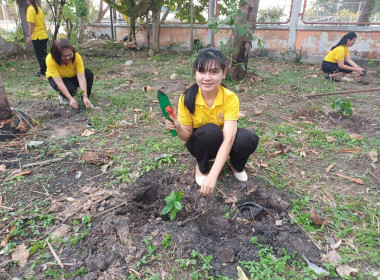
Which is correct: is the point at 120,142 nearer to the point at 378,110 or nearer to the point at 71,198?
the point at 71,198

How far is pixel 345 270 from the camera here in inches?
60.6

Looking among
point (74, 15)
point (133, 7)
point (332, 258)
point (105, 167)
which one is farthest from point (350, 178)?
point (74, 15)

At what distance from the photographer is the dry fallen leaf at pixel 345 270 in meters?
1.52

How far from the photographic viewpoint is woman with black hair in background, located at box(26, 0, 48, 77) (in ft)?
17.4

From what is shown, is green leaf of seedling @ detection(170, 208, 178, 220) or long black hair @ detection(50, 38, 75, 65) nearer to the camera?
green leaf of seedling @ detection(170, 208, 178, 220)

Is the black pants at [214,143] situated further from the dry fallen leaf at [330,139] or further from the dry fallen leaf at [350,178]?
the dry fallen leaf at [330,139]

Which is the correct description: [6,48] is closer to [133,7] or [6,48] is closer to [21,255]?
[133,7]

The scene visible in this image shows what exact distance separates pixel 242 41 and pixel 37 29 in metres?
4.10

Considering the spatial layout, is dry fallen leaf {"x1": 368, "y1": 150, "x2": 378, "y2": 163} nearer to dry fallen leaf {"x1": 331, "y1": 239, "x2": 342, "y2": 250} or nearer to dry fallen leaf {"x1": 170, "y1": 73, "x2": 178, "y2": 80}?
dry fallen leaf {"x1": 331, "y1": 239, "x2": 342, "y2": 250}

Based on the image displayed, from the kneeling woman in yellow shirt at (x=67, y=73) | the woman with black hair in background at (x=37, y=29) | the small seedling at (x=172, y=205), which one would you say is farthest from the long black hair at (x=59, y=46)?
the small seedling at (x=172, y=205)

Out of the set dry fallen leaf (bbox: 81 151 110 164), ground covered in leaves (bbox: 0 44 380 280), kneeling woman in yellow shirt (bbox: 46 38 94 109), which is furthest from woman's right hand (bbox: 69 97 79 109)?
dry fallen leaf (bbox: 81 151 110 164)

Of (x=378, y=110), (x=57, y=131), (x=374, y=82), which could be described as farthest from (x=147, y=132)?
(x=374, y=82)

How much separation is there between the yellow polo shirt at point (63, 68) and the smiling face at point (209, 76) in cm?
262

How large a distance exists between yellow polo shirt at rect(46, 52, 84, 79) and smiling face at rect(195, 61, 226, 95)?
2.62 m
